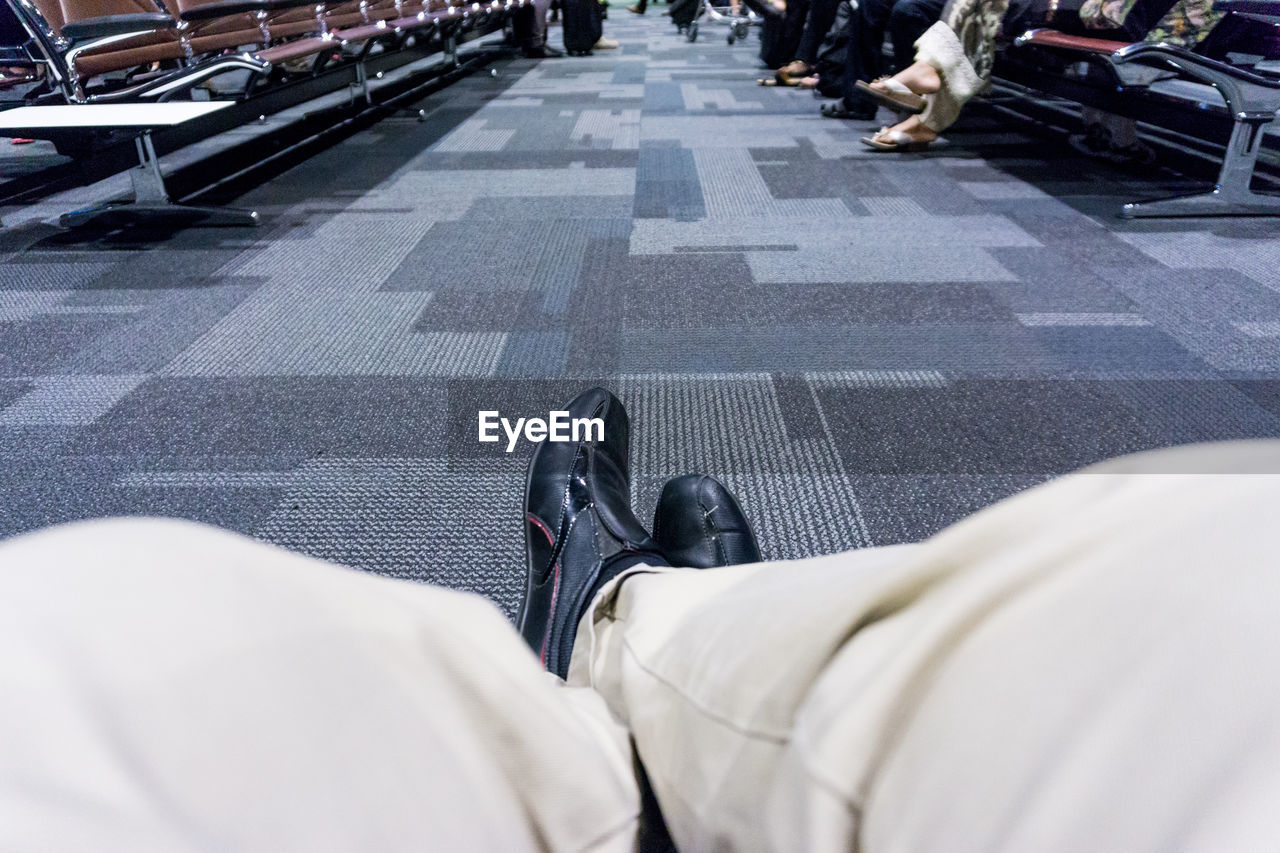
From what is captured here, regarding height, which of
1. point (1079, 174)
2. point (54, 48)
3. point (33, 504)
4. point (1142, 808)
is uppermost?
point (54, 48)

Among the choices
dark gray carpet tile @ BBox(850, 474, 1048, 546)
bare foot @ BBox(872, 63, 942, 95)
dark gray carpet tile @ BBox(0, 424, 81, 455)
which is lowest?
dark gray carpet tile @ BBox(0, 424, 81, 455)

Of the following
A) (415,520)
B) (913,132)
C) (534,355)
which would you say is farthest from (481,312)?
(913,132)

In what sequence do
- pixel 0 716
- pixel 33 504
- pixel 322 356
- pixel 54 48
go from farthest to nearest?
pixel 54 48, pixel 322 356, pixel 33 504, pixel 0 716

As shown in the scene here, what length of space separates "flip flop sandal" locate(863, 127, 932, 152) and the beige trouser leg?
2383 millimetres

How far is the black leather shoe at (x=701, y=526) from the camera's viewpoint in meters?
0.73

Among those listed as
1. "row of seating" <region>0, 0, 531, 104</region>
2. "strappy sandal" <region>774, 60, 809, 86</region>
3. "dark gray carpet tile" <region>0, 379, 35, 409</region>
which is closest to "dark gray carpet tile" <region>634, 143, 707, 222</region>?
"row of seating" <region>0, 0, 531, 104</region>

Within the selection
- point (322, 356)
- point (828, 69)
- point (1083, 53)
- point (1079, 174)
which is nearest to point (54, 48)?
point (322, 356)

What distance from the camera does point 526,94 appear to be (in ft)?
12.0

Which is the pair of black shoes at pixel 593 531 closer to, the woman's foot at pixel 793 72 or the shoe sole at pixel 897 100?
the shoe sole at pixel 897 100

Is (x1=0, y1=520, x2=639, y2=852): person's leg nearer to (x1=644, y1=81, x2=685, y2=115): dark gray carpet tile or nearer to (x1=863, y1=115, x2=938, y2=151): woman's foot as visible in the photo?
(x1=863, y1=115, x2=938, y2=151): woman's foot

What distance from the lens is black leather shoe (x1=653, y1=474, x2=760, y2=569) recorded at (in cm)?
73

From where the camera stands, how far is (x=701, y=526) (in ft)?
2.53

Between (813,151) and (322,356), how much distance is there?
181 centimetres

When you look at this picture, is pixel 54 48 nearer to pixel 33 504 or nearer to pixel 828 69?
pixel 33 504
